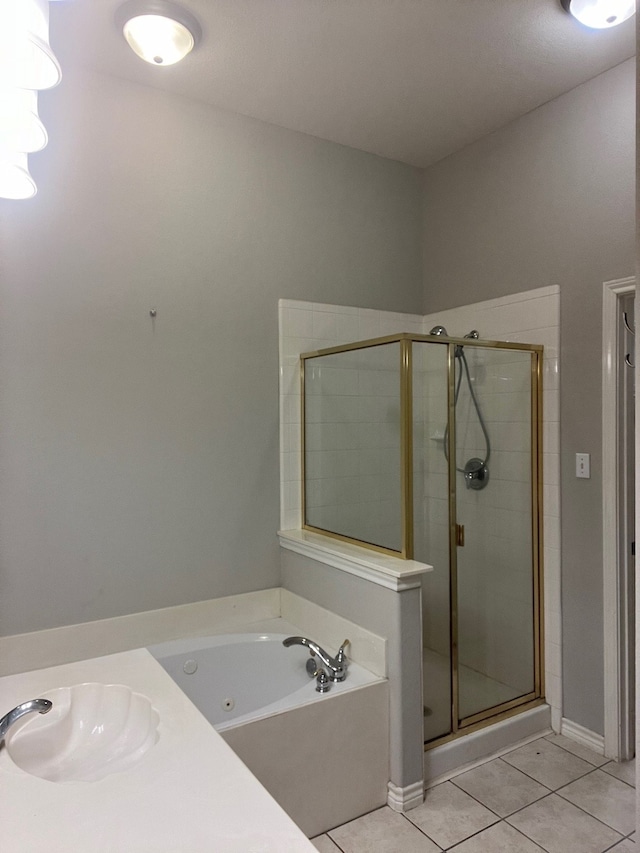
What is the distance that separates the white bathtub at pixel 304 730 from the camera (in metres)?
1.95

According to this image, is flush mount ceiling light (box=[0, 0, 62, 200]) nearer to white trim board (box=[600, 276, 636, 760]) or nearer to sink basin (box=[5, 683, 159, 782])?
sink basin (box=[5, 683, 159, 782])

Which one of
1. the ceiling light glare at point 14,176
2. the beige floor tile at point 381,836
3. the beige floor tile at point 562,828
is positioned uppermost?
the ceiling light glare at point 14,176

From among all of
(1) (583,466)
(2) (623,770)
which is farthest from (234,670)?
(1) (583,466)

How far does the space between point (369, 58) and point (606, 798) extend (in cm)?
306

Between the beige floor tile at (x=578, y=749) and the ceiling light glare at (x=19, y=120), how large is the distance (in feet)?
9.68

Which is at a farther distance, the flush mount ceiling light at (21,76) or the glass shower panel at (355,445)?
the glass shower panel at (355,445)

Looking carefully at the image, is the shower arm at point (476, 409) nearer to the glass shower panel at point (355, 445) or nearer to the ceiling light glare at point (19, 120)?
the glass shower panel at point (355, 445)

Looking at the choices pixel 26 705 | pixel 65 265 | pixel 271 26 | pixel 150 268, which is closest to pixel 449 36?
pixel 271 26

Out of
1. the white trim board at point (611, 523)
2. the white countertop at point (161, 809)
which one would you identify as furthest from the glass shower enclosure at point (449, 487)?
the white countertop at point (161, 809)

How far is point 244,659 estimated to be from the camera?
257cm

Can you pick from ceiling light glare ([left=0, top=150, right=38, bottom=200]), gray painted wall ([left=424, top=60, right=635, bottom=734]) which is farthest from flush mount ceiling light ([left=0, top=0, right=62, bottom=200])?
gray painted wall ([left=424, top=60, right=635, bottom=734])

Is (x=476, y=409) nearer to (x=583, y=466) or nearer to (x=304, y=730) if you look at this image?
(x=583, y=466)

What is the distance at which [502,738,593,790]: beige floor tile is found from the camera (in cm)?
233

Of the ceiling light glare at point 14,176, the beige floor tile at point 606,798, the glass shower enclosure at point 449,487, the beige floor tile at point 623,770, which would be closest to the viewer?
the ceiling light glare at point 14,176
